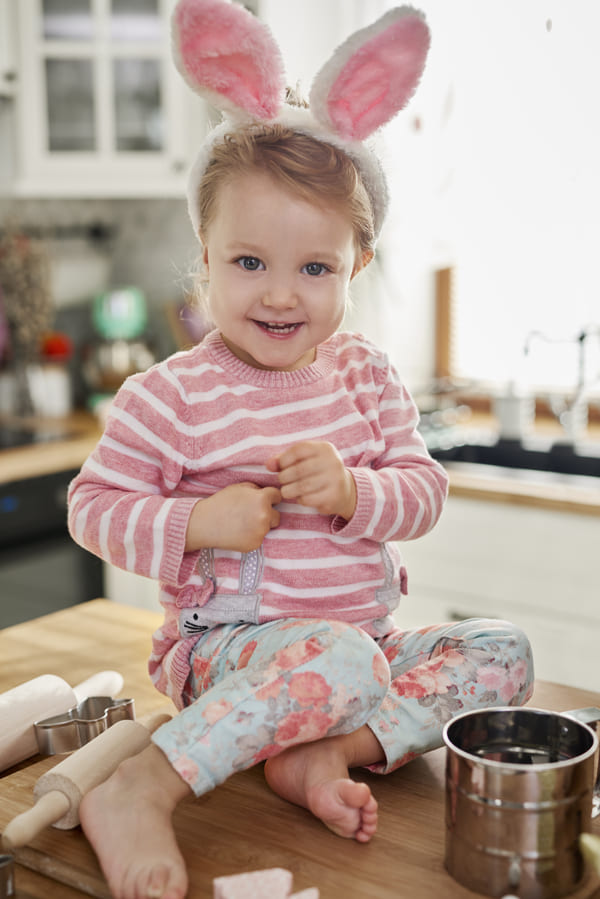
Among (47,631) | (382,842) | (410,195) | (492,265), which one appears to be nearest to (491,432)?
(492,265)

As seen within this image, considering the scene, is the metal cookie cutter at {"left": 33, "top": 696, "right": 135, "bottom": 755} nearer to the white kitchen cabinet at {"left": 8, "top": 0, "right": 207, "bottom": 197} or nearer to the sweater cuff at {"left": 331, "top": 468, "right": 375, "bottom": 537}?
the sweater cuff at {"left": 331, "top": 468, "right": 375, "bottom": 537}

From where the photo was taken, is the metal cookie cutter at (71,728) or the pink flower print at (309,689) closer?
the pink flower print at (309,689)

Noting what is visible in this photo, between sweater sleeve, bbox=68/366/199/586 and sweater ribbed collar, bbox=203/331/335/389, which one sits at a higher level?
sweater ribbed collar, bbox=203/331/335/389

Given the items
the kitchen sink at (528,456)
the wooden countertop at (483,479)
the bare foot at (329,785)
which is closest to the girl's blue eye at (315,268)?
the bare foot at (329,785)

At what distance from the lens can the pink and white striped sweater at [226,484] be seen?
3.14 ft

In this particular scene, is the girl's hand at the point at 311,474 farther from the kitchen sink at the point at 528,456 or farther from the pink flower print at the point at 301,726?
the kitchen sink at the point at 528,456

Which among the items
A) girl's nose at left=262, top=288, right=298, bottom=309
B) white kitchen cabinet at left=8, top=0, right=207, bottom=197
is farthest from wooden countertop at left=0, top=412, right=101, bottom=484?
girl's nose at left=262, top=288, right=298, bottom=309

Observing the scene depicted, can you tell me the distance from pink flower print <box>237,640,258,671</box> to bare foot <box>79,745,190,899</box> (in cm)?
14

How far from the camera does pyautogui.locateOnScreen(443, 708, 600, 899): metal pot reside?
71 cm

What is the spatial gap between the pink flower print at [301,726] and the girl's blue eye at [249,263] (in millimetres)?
412

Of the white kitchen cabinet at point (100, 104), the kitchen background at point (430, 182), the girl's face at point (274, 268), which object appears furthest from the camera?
the white kitchen cabinet at point (100, 104)

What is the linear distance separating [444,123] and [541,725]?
6.87 feet

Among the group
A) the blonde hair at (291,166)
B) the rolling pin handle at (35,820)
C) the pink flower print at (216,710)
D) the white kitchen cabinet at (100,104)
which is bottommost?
the rolling pin handle at (35,820)

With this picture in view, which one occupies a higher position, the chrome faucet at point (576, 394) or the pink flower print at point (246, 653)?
the chrome faucet at point (576, 394)
